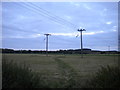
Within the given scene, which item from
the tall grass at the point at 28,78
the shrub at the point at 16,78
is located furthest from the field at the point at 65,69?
the tall grass at the point at 28,78

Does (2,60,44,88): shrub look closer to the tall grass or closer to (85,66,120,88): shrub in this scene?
the tall grass

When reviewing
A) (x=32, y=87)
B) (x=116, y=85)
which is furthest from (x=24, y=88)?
(x=116, y=85)

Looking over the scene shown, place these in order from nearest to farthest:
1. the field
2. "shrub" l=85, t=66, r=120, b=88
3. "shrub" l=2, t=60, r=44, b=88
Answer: "shrub" l=2, t=60, r=44, b=88 < "shrub" l=85, t=66, r=120, b=88 < the field

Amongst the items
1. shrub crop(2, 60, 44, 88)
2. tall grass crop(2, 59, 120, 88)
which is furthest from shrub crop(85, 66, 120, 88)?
shrub crop(2, 60, 44, 88)

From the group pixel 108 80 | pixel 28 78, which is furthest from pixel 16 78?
pixel 108 80

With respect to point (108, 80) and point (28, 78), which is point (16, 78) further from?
point (108, 80)

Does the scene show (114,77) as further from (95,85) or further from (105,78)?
(95,85)

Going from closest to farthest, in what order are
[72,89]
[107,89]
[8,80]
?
[8,80] < [107,89] < [72,89]

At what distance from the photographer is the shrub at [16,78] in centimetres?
789

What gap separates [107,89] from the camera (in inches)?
335

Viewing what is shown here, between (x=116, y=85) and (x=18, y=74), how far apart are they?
447 cm

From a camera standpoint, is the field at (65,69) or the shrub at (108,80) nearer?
the shrub at (108,80)

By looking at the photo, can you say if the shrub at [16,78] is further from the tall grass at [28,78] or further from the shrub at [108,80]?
the shrub at [108,80]

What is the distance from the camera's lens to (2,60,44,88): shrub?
7891 millimetres
